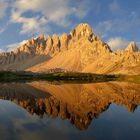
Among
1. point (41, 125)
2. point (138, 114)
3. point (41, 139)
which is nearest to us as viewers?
point (41, 139)

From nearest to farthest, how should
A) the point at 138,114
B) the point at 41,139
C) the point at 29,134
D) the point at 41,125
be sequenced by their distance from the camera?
the point at 41,139, the point at 29,134, the point at 41,125, the point at 138,114

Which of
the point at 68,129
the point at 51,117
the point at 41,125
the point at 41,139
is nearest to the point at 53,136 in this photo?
the point at 41,139

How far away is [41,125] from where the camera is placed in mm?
51719

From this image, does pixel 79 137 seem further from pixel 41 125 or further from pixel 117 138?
pixel 41 125

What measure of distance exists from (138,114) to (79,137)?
28527 millimetres

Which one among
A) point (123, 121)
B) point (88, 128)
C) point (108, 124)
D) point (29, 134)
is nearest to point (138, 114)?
point (123, 121)

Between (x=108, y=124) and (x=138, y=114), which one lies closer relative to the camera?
(x=108, y=124)

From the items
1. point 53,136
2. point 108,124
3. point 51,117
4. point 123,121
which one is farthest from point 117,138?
point 51,117

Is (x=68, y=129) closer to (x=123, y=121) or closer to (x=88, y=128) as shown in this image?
(x=88, y=128)

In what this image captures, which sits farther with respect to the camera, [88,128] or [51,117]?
[51,117]

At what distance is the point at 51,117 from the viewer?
60.8m

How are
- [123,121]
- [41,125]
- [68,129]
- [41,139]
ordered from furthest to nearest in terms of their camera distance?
[123,121]
[41,125]
[68,129]
[41,139]

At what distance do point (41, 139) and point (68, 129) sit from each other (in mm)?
8648

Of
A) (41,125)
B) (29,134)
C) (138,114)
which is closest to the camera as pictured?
(29,134)
